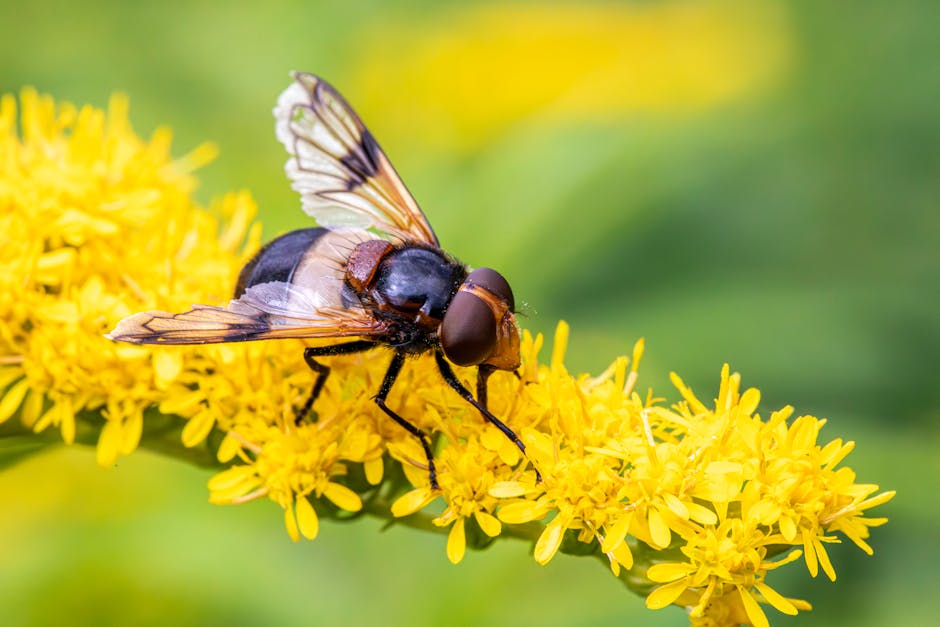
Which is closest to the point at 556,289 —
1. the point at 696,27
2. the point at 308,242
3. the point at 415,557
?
the point at 415,557

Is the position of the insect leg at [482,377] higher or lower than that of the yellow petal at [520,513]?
higher

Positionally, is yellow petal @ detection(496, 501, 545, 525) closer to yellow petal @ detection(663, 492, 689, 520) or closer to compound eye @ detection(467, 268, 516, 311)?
→ yellow petal @ detection(663, 492, 689, 520)

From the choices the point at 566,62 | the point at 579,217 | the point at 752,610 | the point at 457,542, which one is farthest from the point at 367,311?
the point at 566,62

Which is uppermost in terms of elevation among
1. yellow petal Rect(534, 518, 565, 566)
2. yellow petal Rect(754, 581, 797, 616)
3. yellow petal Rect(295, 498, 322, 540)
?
yellow petal Rect(754, 581, 797, 616)

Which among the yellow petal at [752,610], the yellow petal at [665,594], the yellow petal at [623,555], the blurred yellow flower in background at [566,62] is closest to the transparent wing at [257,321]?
the yellow petal at [623,555]

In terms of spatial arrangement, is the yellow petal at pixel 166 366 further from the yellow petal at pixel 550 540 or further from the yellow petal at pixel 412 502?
the yellow petal at pixel 550 540

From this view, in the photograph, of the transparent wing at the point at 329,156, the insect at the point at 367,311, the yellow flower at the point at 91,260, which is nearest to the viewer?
the insect at the point at 367,311

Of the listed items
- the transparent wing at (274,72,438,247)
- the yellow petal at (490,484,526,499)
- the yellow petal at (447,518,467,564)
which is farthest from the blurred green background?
the yellow petal at (490,484,526,499)

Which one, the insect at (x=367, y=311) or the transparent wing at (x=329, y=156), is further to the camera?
the transparent wing at (x=329, y=156)

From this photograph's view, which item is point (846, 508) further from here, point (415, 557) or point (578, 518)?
point (415, 557)
